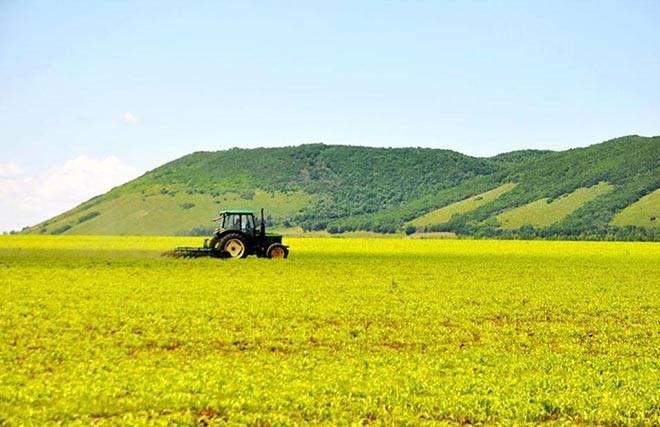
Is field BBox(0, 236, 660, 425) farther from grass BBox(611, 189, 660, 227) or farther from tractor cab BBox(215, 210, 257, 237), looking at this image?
grass BBox(611, 189, 660, 227)

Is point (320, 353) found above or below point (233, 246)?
below

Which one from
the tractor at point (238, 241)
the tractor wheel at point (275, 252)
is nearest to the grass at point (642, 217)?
the tractor wheel at point (275, 252)

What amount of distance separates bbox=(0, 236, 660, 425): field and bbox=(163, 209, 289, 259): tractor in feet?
40.1

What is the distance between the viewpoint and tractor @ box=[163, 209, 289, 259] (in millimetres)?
48219

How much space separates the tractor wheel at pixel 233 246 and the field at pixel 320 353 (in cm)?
1213

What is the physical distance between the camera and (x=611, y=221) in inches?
7776

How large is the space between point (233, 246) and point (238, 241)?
1.63ft

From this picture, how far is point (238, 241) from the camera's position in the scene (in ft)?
158

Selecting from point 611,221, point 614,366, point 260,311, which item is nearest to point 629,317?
point 614,366

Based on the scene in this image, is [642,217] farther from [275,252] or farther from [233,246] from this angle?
[233,246]

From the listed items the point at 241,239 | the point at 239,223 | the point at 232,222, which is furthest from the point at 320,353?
the point at 232,222

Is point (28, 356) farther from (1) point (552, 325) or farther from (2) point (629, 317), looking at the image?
(2) point (629, 317)

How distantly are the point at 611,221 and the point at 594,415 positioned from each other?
7712 inches

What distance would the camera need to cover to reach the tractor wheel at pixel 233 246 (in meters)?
48.1
